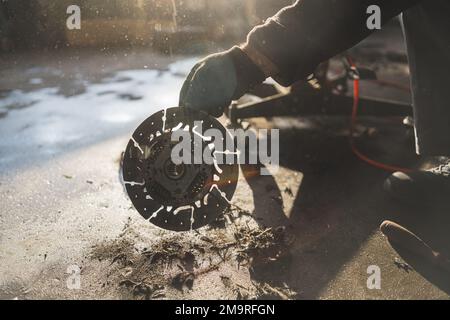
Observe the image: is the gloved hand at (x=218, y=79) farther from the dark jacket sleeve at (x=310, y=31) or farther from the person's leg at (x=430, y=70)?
the person's leg at (x=430, y=70)

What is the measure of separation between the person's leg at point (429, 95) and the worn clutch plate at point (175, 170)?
1016 mm

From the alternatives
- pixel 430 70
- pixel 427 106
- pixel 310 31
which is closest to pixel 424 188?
pixel 427 106

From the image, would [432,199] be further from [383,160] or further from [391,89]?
[391,89]

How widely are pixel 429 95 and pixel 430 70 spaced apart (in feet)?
0.40

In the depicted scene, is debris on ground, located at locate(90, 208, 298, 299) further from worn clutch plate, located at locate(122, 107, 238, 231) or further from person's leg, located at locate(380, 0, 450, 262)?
person's leg, located at locate(380, 0, 450, 262)

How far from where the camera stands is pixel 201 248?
1.65 m

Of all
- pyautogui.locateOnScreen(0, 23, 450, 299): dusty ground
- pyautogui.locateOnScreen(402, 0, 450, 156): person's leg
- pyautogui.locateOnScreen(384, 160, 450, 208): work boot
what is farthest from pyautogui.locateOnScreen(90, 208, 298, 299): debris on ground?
pyautogui.locateOnScreen(402, 0, 450, 156): person's leg

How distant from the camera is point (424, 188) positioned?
193 cm

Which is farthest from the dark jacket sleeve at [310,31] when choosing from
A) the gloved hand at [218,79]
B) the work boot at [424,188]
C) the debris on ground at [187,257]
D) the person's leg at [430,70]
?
the work boot at [424,188]

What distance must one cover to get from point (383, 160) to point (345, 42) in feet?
4.20

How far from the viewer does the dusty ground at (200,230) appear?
146 centimetres

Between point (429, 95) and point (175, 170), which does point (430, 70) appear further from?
point (175, 170)
